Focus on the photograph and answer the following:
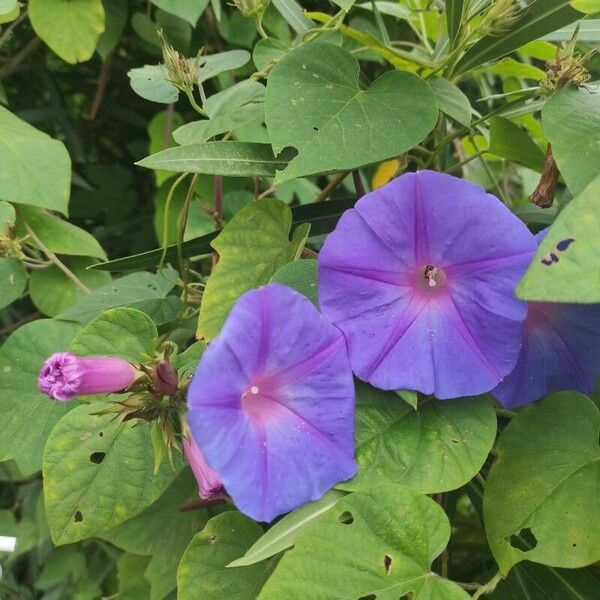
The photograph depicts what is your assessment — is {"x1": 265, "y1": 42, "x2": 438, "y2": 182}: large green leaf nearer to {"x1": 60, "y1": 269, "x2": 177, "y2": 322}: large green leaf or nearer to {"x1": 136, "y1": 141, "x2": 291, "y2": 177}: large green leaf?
{"x1": 136, "y1": 141, "x2": 291, "y2": 177}: large green leaf

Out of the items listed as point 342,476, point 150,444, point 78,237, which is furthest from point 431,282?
point 78,237

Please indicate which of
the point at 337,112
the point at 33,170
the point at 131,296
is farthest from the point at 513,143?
the point at 33,170

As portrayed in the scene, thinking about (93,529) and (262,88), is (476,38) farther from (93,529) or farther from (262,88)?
(93,529)

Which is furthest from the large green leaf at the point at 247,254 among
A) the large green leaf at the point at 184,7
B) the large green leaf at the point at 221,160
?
the large green leaf at the point at 184,7

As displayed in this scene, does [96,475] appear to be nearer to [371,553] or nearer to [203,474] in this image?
[203,474]

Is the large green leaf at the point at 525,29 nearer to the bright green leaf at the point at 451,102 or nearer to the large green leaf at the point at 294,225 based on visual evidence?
the bright green leaf at the point at 451,102

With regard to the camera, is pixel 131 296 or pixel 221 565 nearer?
pixel 221 565

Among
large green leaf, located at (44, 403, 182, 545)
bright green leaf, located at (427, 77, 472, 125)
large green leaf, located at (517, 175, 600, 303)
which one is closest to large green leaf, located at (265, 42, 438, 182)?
bright green leaf, located at (427, 77, 472, 125)
